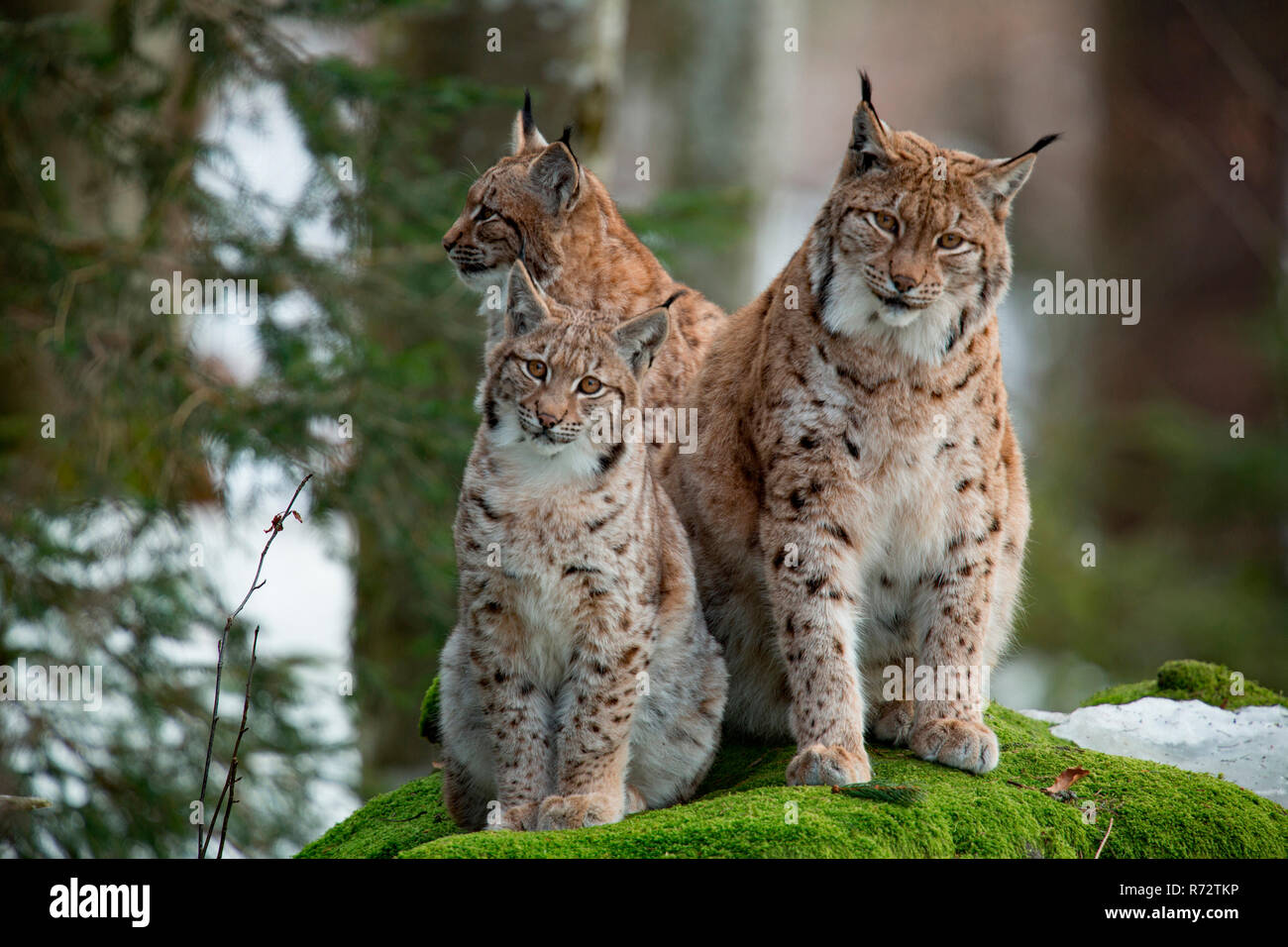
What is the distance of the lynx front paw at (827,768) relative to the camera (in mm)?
4793

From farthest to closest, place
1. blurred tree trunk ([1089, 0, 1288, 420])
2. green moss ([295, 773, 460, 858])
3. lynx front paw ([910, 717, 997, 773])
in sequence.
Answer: blurred tree trunk ([1089, 0, 1288, 420]) < green moss ([295, 773, 460, 858]) < lynx front paw ([910, 717, 997, 773])

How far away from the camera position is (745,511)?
17.8 feet

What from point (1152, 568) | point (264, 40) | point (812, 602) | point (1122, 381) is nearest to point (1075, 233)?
point (1122, 381)

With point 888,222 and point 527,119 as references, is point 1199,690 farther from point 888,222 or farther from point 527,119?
point 527,119

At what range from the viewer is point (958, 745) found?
16.7ft

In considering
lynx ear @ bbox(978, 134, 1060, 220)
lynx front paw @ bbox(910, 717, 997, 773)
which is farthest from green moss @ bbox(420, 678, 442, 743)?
lynx ear @ bbox(978, 134, 1060, 220)

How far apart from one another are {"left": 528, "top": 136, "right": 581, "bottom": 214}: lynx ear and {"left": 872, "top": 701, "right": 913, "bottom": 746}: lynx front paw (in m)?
2.73

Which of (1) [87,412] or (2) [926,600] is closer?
(2) [926,600]

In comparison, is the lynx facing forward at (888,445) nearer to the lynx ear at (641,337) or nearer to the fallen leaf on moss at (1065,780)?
the fallen leaf on moss at (1065,780)

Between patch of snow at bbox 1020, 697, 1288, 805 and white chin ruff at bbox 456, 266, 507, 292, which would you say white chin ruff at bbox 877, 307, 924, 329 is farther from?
patch of snow at bbox 1020, 697, 1288, 805

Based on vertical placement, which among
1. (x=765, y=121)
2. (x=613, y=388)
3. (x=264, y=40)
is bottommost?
(x=613, y=388)

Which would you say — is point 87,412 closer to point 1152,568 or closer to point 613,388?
point 613,388

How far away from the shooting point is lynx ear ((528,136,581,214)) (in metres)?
6.18
